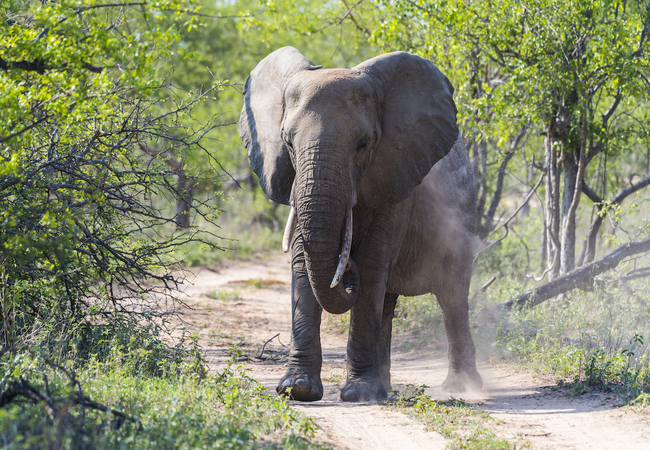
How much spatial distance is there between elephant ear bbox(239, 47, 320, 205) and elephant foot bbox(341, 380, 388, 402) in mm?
1712

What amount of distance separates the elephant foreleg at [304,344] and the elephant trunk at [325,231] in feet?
1.34

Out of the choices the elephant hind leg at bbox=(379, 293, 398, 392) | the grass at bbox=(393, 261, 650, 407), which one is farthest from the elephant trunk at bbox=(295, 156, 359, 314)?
the grass at bbox=(393, 261, 650, 407)

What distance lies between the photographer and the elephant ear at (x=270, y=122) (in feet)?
19.8

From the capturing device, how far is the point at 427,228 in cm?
721

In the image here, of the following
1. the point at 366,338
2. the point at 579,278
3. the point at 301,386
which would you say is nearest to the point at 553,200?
the point at 579,278

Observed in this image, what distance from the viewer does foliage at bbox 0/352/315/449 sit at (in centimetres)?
336

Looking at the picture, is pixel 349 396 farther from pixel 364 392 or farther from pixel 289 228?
pixel 289 228

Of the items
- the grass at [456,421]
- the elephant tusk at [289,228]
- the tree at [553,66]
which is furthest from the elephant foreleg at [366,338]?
the tree at [553,66]

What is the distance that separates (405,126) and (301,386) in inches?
97.1

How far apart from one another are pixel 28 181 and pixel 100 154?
1264 mm

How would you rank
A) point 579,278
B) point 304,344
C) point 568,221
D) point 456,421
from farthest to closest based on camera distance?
point 568,221
point 579,278
point 304,344
point 456,421

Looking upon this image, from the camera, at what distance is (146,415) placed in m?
4.07

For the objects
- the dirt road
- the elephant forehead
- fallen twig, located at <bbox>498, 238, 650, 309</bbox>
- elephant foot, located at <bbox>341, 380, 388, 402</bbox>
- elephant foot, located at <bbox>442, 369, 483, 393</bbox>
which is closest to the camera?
the dirt road

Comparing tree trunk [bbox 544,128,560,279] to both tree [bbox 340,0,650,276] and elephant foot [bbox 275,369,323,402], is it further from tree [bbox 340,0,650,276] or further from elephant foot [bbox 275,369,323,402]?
elephant foot [bbox 275,369,323,402]
